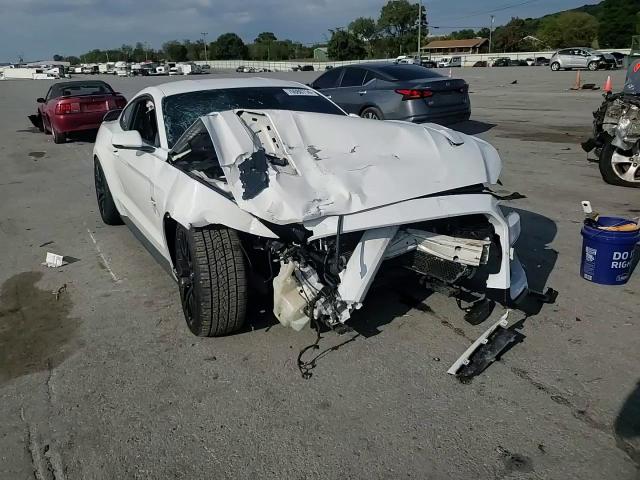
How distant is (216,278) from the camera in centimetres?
331

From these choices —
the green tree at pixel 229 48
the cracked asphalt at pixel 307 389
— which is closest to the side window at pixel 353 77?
the cracked asphalt at pixel 307 389

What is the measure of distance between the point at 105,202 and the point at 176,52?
150 meters

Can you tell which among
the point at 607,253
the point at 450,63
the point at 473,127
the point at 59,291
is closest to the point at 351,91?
the point at 473,127

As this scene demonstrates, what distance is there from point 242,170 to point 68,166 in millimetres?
9006

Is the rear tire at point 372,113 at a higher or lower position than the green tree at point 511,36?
lower

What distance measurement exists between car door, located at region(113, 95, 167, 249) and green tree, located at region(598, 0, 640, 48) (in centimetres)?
8376

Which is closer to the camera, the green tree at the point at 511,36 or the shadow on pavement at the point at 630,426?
the shadow on pavement at the point at 630,426

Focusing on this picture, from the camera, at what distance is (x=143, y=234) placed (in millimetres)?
4664

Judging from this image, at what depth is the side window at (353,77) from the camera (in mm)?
12031

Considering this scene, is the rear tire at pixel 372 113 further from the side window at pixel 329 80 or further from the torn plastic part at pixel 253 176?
the torn plastic part at pixel 253 176

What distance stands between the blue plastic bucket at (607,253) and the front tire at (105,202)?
467cm

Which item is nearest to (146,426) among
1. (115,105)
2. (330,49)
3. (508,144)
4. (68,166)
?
(68,166)

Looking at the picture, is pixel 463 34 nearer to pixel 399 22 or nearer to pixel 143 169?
pixel 399 22

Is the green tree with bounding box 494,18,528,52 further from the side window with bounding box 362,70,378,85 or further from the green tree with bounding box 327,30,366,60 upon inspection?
the side window with bounding box 362,70,378,85
